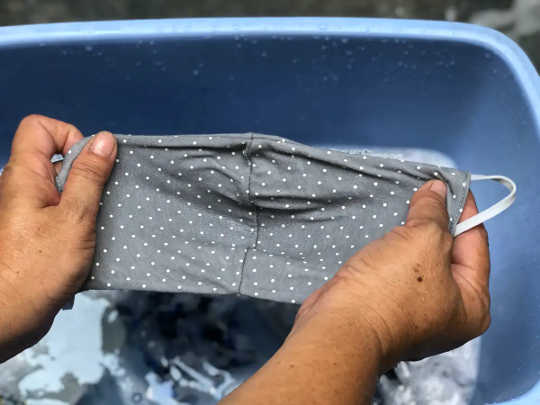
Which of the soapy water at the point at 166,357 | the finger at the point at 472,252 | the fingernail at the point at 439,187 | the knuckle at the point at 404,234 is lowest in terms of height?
the soapy water at the point at 166,357

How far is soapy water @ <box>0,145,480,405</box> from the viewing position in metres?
0.77

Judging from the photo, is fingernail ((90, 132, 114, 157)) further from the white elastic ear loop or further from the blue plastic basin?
the white elastic ear loop

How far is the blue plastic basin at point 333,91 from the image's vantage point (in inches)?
28.6

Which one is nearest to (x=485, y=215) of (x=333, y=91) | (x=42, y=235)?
(x=333, y=91)

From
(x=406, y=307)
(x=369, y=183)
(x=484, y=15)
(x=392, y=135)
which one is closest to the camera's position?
(x=406, y=307)

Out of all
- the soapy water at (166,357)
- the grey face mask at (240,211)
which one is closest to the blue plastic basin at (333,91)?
the soapy water at (166,357)

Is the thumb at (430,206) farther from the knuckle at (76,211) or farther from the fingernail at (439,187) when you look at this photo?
the knuckle at (76,211)

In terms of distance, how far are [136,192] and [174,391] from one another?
321 millimetres

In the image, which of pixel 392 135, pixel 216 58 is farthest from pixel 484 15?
pixel 216 58

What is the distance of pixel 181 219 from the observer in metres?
0.64

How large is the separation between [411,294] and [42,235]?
37 cm

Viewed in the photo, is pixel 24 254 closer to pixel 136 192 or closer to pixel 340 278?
pixel 136 192

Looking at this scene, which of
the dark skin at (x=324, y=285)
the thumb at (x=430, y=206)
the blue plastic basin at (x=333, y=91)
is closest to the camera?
the dark skin at (x=324, y=285)

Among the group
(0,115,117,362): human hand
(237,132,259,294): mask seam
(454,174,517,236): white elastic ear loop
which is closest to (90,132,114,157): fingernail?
(0,115,117,362): human hand
